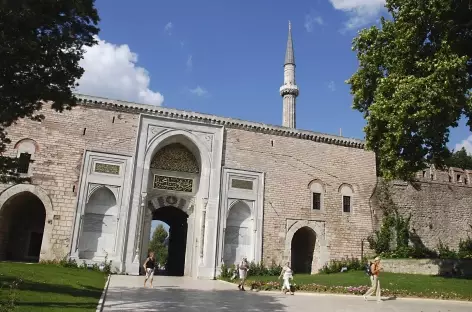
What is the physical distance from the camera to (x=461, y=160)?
1396 inches

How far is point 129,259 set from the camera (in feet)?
56.5

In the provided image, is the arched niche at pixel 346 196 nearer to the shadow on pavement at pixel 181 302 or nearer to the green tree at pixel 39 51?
the shadow on pavement at pixel 181 302

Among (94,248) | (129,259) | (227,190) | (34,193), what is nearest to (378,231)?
(227,190)

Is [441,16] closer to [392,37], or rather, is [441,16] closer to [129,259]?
[392,37]

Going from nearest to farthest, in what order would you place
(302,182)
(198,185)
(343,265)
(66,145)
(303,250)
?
1. (66,145)
2. (198,185)
3. (343,265)
4. (302,182)
5. (303,250)

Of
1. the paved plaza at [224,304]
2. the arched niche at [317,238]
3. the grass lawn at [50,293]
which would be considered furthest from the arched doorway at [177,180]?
the paved plaza at [224,304]

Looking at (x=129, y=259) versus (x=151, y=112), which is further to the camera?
(x=151, y=112)

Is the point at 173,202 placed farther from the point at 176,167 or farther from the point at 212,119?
the point at 212,119

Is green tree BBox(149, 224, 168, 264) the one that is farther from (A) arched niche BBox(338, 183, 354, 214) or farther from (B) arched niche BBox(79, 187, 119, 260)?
(B) arched niche BBox(79, 187, 119, 260)

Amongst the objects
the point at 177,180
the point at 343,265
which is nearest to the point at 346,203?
the point at 343,265

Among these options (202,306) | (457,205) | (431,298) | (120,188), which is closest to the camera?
(202,306)

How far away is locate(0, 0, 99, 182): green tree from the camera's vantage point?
775 cm

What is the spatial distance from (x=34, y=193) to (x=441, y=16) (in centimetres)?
1613

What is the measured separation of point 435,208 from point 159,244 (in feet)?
138
